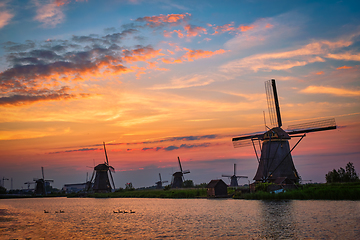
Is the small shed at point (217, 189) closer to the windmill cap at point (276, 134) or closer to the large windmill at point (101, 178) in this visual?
the windmill cap at point (276, 134)

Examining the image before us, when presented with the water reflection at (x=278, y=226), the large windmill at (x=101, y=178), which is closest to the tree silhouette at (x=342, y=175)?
the water reflection at (x=278, y=226)

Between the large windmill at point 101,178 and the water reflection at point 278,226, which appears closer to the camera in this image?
the water reflection at point 278,226

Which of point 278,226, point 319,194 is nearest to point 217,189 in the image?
point 319,194

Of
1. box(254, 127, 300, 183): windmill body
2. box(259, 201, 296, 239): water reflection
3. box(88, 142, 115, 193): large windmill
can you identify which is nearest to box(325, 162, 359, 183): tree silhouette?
box(254, 127, 300, 183): windmill body

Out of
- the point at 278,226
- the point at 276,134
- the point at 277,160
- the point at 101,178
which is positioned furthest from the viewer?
the point at 101,178

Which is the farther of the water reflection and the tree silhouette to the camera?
the tree silhouette

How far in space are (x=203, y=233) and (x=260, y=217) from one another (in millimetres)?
9298

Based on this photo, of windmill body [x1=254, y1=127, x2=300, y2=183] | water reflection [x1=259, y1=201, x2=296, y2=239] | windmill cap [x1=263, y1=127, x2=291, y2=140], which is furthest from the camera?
windmill cap [x1=263, y1=127, x2=291, y2=140]

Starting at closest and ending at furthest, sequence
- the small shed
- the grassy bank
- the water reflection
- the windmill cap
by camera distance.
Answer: the water reflection
the grassy bank
the windmill cap
the small shed

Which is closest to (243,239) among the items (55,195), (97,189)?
(97,189)

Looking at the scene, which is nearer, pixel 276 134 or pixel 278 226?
pixel 278 226

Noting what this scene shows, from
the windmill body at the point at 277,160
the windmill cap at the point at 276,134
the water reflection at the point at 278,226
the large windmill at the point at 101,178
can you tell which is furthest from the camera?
the large windmill at the point at 101,178

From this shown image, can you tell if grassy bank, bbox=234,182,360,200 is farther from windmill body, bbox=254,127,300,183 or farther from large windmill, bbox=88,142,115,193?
large windmill, bbox=88,142,115,193

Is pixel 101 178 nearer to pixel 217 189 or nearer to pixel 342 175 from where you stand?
pixel 217 189
